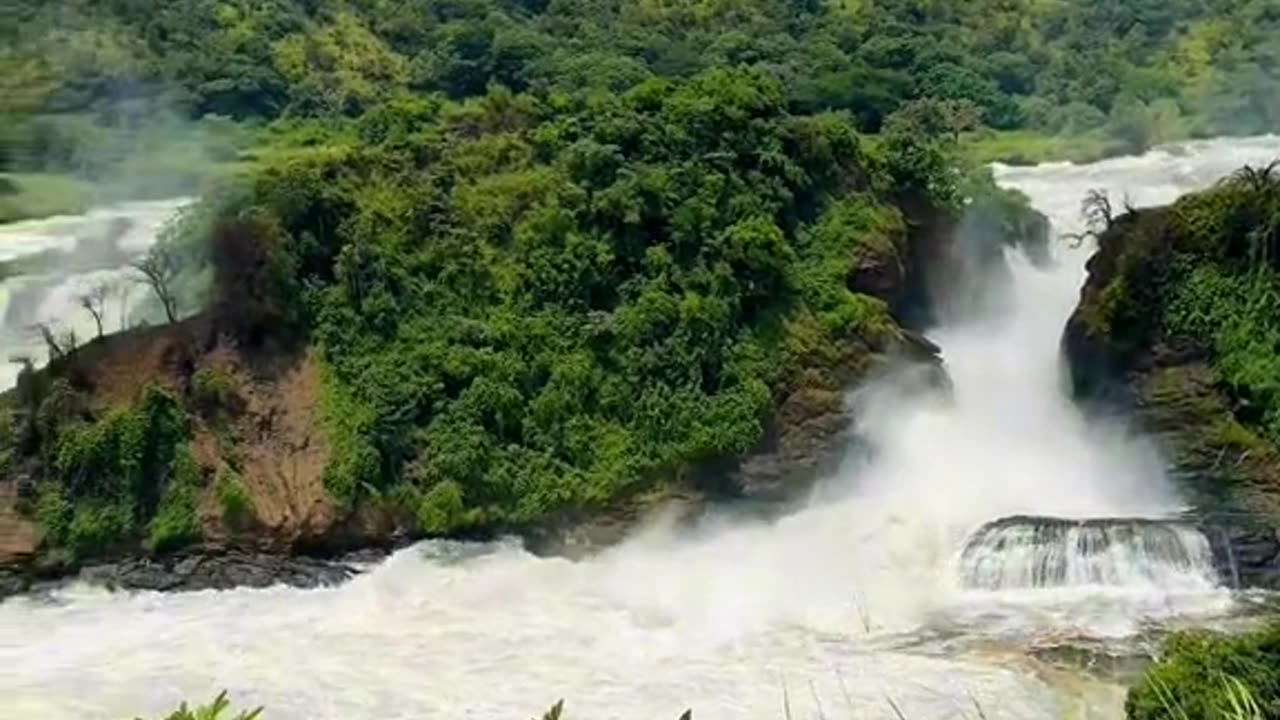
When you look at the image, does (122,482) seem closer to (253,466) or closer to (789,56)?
(253,466)

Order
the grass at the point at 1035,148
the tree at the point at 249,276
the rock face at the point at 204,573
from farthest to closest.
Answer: the grass at the point at 1035,148, the tree at the point at 249,276, the rock face at the point at 204,573

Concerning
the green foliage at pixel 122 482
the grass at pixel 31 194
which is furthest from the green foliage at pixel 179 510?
the grass at pixel 31 194

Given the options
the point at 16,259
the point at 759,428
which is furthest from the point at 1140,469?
the point at 16,259

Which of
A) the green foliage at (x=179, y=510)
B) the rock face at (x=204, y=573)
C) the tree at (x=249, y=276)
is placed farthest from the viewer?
the tree at (x=249, y=276)

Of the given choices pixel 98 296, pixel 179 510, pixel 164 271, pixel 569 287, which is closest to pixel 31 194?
pixel 179 510

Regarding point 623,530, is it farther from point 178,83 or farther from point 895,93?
point 895,93

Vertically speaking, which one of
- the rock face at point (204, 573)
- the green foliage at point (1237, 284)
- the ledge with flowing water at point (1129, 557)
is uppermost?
the green foliage at point (1237, 284)

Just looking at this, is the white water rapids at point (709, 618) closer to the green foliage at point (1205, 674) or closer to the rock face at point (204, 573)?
the rock face at point (204, 573)
